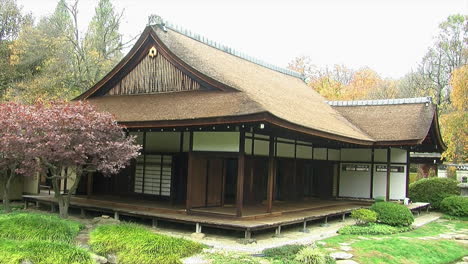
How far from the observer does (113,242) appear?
34.1 feet

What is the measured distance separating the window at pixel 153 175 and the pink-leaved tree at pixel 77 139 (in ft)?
8.86

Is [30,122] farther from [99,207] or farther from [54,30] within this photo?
[54,30]

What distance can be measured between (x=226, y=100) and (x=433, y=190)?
46.7ft

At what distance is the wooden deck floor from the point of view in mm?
12773

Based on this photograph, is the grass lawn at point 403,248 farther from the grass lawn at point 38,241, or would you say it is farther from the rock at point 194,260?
the grass lawn at point 38,241

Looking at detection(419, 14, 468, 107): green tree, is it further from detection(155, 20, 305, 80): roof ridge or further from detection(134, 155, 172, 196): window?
detection(134, 155, 172, 196): window

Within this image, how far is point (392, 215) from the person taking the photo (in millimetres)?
16375

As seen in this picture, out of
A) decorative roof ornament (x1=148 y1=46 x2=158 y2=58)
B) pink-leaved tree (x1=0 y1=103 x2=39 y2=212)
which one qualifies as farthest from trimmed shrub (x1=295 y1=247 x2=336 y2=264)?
decorative roof ornament (x1=148 y1=46 x2=158 y2=58)

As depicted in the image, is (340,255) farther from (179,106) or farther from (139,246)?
(179,106)

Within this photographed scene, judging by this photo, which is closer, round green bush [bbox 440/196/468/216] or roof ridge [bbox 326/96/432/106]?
round green bush [bbox 440/196/468/216]

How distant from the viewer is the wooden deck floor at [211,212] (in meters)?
12.8

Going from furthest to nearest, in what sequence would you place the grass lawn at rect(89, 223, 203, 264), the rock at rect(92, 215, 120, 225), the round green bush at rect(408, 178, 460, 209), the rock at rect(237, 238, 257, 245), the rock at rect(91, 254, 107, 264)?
the round green bush at rect(408, 178, 460, 209)
the rock at rect(92, 215, 120, 225)
the rock at rect(237, 238, 257, 245)
the grass lawn at rect(89, 223, 203, 264)
the rock at rect(91, 254, 107, 264)

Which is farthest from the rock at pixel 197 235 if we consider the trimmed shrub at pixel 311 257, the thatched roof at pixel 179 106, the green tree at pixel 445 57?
the green tree at pixel 445 57

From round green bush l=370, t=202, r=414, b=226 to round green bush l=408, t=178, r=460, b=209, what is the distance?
7.41 meters
